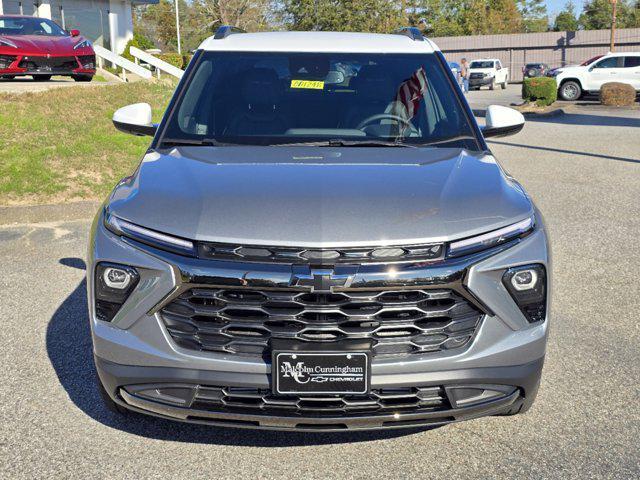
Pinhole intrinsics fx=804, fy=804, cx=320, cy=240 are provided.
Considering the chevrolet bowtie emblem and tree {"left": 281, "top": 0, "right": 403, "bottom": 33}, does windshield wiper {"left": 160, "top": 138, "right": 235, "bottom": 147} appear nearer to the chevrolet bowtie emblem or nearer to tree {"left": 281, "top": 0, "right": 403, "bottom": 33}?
the chevrolet bowtie emblem

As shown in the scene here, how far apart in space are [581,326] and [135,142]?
26.3 feet

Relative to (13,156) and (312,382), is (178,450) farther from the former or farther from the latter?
(13,156)

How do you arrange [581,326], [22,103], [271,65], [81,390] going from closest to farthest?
[81,390]
[271,65]
[581,326]
[22,103]

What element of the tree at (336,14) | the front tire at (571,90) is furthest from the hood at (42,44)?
the tree at (336,14)

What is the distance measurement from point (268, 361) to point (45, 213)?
6191 mm

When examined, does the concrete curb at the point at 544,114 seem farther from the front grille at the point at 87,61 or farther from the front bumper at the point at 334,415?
the front bumper at the point at 334,415

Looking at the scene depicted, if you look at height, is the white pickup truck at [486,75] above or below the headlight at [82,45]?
below

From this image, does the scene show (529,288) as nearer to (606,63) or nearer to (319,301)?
(319,301)

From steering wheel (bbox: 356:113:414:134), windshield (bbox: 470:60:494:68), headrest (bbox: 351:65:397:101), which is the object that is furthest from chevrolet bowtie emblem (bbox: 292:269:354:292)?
windshield (bbox: 470:60:494:68)

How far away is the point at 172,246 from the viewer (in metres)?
3.03

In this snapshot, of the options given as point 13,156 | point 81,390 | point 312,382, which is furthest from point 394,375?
point 13,156

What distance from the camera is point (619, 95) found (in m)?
28.2

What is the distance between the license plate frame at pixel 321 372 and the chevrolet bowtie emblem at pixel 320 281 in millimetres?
234

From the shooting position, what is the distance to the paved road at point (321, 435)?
3303mm
